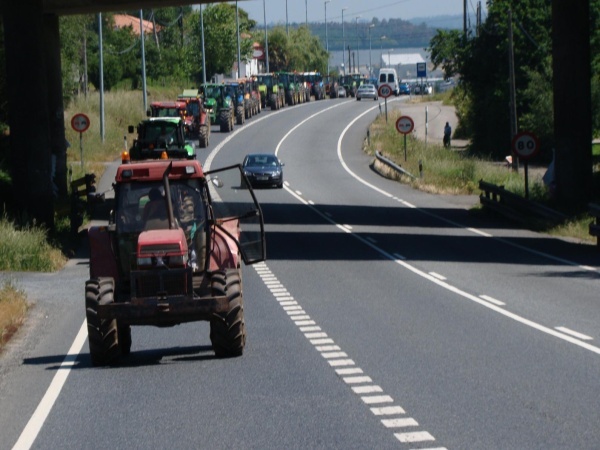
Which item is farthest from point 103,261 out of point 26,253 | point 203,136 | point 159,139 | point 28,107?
point 203,136

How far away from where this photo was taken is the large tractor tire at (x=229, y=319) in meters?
12.8

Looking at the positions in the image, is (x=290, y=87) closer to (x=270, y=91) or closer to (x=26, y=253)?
(x=270, y=91)

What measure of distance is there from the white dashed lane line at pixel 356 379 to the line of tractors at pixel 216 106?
15561mm

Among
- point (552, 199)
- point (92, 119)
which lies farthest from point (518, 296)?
point (92, 119)

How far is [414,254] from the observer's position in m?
27.3

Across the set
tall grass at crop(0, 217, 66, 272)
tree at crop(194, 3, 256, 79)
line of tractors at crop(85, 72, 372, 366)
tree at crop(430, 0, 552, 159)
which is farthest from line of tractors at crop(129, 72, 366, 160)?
line of tractors at crop(85, 72, 372, 366)

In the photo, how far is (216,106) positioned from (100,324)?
60.7m

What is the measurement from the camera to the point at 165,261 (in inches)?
496

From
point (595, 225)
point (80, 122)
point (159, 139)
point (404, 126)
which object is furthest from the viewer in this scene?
point (404, 126)

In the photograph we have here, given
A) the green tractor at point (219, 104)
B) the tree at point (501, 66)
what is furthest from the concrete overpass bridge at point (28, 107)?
the green tractor at point (219, 104)

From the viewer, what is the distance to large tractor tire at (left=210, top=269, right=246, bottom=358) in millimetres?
12836

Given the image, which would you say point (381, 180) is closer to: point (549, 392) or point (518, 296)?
point (518, 296)

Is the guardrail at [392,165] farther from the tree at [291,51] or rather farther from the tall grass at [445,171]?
the tree at [291,51]

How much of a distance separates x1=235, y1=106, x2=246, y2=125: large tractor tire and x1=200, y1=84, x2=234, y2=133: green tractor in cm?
96
